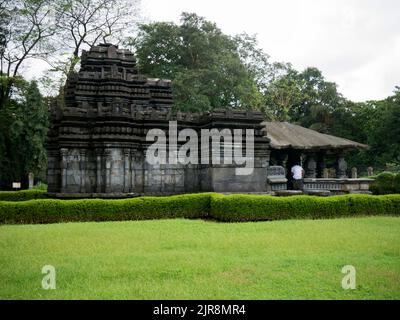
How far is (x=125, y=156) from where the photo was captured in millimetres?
13781

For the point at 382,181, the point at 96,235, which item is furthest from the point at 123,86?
the point at 382,181

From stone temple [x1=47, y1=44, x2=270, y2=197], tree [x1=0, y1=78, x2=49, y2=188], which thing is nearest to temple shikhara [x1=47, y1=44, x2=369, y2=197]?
stone temple [x1=47, y1=44, x2=270, y2=197]

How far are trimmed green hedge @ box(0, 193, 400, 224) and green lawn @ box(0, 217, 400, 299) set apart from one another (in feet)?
3.67

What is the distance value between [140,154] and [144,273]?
8668 mm

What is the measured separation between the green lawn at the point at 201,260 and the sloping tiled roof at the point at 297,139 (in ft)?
34.3

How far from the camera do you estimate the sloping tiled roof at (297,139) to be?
20.5 meters

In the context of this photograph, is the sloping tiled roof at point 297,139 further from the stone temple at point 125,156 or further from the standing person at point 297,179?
the stone temple at point 125,156

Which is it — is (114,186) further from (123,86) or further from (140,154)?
(123,86)

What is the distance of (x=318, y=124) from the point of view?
135 feet

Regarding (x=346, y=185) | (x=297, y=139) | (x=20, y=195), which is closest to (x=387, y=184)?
(x=297, y=139)

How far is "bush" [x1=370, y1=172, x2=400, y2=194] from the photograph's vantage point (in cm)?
2152
